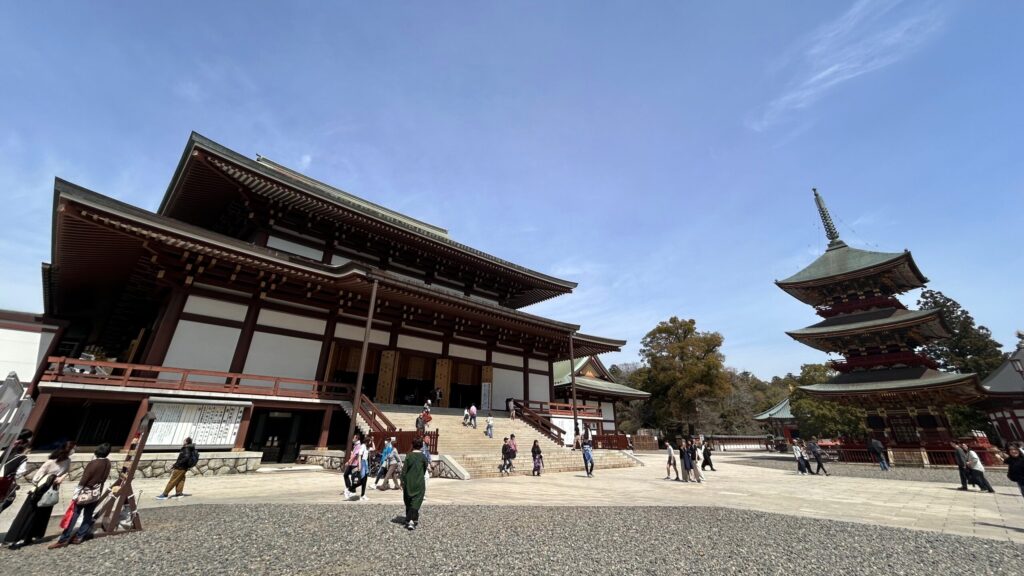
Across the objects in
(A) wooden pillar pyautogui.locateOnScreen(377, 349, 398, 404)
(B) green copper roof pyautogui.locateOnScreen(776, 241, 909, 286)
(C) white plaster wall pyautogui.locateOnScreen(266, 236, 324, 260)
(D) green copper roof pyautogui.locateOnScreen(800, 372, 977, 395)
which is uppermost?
(B) green copper roof pyautogui.locateOnScreen(776, 241, 909, 286)

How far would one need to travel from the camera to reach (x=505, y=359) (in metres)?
21.1

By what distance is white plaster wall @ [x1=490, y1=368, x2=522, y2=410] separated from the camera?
792 inches

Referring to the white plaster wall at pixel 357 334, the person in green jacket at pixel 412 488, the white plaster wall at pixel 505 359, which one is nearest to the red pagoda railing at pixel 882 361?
the white plaster wall at pixel 505 359

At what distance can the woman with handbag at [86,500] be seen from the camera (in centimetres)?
494

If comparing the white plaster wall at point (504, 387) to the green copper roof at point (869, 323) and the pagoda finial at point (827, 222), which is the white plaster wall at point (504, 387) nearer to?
the green copper roof at point (869, 323)

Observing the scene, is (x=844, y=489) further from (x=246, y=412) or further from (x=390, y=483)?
(x=246, y=412)

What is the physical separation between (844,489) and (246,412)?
18.0m

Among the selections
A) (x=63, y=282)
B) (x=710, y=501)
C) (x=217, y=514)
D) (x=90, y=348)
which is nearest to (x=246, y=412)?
(x=217, y=514)

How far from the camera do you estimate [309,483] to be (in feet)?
32.6

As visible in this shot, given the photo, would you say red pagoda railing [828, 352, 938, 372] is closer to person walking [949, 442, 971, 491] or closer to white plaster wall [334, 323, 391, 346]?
person walking [949, 442, 971, 491]

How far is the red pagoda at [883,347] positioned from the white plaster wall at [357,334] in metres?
24.2

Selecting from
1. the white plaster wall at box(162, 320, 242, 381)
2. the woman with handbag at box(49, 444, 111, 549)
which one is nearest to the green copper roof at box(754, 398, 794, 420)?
the white plaster wall at box(162, 320, 242, 381)

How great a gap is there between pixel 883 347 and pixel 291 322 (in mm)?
31781

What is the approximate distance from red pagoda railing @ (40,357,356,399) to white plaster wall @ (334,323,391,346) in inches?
86.3
